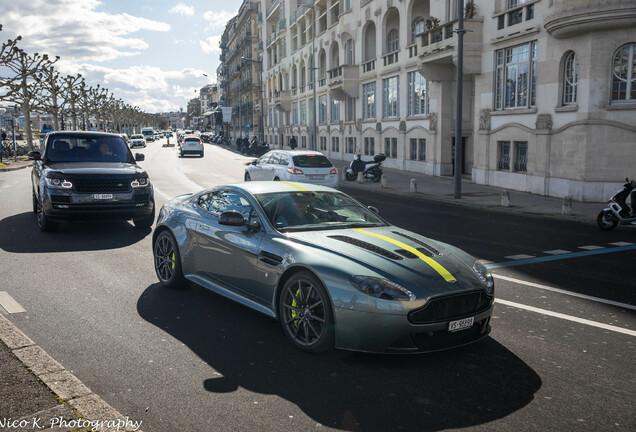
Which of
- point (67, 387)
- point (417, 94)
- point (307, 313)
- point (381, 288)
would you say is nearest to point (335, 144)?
point (417, 94)

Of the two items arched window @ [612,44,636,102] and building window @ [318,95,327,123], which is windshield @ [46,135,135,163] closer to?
arched window @ [612,44,636,102]

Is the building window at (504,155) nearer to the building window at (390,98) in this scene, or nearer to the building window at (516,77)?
the building window at (516,77)

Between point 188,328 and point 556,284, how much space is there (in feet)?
16.4

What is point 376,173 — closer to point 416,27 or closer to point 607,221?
point 416,27

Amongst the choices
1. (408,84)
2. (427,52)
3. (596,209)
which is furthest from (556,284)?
(408,84)

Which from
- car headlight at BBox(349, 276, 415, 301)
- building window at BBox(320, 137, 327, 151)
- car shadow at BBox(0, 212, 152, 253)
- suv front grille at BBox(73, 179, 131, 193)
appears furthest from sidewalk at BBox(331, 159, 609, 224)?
building window at BBox(320, 137, 327, 151)

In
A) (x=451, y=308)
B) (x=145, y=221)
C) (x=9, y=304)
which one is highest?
(x=451, y=308)

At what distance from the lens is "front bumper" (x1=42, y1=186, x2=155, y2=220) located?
1057 cm

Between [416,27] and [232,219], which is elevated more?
[416,27]

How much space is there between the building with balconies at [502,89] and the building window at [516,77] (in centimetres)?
4

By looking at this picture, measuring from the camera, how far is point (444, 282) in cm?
483

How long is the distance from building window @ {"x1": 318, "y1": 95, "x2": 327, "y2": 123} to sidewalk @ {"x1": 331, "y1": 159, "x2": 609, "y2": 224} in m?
22.9

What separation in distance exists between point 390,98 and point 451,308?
3125 cm

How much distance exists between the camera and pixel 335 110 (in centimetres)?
4638
